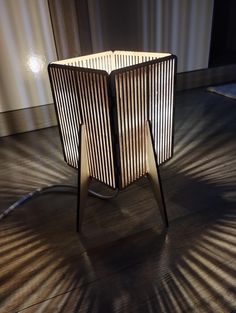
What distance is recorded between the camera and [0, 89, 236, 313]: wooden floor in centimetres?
78

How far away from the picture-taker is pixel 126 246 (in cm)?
94

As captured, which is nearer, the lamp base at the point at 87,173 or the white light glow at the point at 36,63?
the lamp base at the point at 87,173

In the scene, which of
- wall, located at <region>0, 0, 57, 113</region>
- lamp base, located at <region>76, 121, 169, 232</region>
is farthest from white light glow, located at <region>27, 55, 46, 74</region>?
lamp base, located at <region>76, 121, 169, 232</region>

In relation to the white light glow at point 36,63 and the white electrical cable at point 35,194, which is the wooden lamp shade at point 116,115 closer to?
the white electrical cable at point 35,194

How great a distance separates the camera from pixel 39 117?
2014 millimetres

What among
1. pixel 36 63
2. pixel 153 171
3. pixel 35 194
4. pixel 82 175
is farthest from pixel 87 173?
pixel 36 63

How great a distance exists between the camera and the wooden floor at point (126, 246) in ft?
2.56

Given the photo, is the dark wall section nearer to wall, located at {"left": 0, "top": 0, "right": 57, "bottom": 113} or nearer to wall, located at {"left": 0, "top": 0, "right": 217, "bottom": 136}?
wall, located at {"left": 0, "top": 0, "right": 217, "bottom": 136}

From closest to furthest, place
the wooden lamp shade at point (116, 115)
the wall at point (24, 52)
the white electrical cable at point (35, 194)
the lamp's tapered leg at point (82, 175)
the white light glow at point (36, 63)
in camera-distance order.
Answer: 1. the wooden lamp shade at point (116, 115)
2. the lamp's tapered leg at point (82, 175)
3. the white electrical cable at point (35, 194)
4. the wall at point (24, 52)
5. the white light glow at point (36, 63)

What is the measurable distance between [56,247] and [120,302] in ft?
1.02

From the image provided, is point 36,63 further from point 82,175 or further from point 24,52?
point 82,175

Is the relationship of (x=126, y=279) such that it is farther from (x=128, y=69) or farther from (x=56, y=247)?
(x=128, y=69)

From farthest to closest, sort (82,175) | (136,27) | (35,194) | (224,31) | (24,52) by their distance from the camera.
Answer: (224,31)
(136,27)
(24,52)
(35,194)
(82,175)

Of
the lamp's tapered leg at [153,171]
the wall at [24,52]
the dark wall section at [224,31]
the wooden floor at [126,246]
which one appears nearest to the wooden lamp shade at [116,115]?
the lamp's tapered leg at [153,171]
